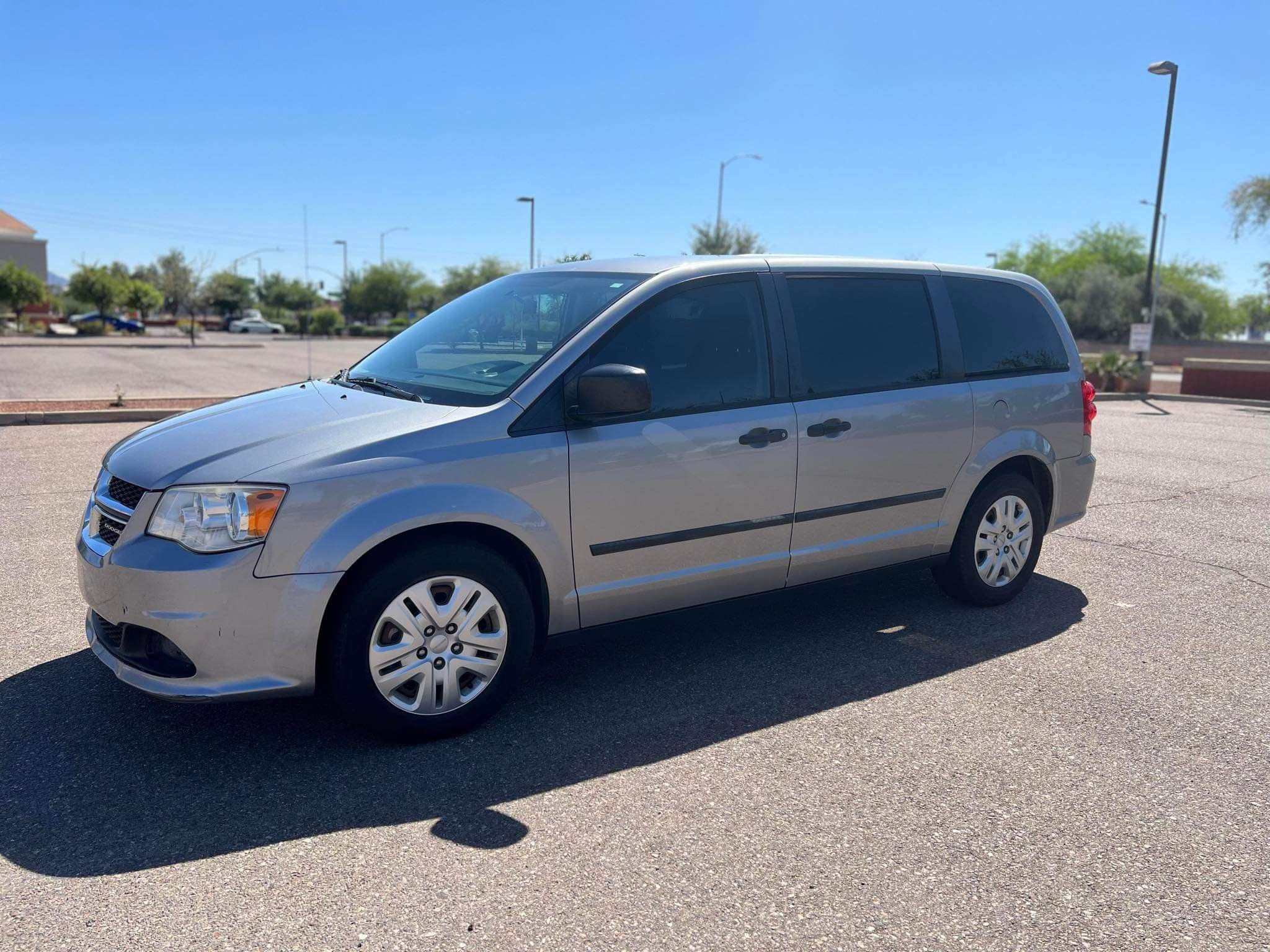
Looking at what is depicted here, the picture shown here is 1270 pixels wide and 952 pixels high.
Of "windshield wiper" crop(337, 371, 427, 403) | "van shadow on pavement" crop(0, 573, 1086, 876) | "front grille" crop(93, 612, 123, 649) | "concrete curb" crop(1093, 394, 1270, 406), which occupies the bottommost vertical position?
"van shadow on pavement" crop(0, 573, 1086, 876)

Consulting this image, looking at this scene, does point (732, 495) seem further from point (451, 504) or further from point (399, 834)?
point (399, 834)

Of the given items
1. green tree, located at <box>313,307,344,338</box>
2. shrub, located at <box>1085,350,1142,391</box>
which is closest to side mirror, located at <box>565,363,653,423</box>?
shrub, located at <box>1085,350,1142,391</box>

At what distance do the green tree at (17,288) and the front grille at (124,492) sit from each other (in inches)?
2247

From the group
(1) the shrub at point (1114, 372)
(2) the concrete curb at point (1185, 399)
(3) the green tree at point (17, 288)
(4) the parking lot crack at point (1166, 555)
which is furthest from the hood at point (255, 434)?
(3) the green tree at point (17, 288)

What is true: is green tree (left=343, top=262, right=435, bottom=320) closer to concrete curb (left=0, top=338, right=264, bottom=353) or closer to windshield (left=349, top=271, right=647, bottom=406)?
concrete curb (left=0, top=338, right=264, bottom=353)

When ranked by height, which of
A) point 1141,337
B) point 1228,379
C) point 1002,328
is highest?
point 1141,337

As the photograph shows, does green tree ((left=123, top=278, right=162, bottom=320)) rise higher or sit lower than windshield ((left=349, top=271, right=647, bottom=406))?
higher

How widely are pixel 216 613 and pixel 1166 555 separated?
20.1ft

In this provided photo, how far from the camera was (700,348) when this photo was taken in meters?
4.37

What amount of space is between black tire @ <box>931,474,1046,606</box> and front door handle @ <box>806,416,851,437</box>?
1.13m

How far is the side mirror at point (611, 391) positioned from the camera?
384 cm

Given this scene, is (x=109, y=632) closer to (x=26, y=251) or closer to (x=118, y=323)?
(x=118, y=323)

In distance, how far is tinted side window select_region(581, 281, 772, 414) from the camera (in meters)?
4.20

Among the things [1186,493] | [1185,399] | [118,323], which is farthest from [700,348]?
[118,323]
